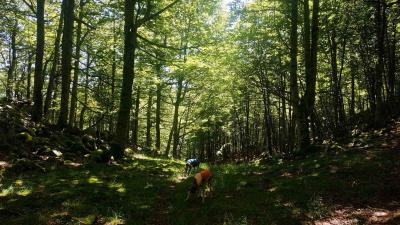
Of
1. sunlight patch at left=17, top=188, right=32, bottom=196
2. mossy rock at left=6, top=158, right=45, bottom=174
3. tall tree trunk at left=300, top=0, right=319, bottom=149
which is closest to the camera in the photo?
sunlight patch at left=17, top=188, right=32, bottom=196

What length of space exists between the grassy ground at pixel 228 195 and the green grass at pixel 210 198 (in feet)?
0.08

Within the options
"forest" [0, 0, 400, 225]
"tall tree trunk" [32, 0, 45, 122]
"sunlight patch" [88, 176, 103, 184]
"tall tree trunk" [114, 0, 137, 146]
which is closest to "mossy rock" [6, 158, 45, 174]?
"forest" [0, 0, 400, 225]

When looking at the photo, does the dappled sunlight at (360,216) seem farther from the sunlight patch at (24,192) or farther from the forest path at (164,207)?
the sunlight patch at (24,192)

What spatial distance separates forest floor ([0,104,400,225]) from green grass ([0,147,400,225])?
17 mm

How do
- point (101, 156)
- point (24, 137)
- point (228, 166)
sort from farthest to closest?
point (228, 166)
point (101, 156)
point (24, 137)

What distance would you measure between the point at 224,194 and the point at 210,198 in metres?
A: 0.60

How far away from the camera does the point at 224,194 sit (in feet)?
36.3

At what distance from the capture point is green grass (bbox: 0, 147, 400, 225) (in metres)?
8.45

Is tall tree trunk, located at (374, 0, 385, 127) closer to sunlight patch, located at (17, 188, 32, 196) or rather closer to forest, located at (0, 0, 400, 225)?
forest, located at (0, 0, 400, 225)

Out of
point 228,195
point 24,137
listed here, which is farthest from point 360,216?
point 24,137

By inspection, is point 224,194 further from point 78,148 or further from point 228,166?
point 78,148

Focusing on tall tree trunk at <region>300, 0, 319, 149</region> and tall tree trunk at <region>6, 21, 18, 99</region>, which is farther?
tall tree trunk at <region>6, 21, 18, 99</region>

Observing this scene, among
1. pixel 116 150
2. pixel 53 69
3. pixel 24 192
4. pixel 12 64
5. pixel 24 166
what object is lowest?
pixel 24 192

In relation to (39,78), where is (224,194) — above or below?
below
